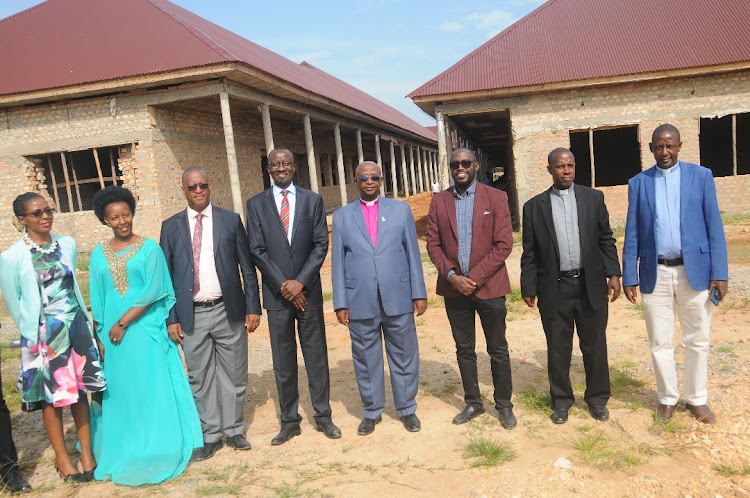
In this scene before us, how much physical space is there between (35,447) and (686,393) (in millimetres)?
4861

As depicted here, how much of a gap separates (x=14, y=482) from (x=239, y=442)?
1388mm

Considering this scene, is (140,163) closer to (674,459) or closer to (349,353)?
(349,353)

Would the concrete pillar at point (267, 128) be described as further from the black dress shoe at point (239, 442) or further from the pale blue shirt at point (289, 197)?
the black dress shoe at point (239, 442)

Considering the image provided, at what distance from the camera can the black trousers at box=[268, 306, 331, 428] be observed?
371 cm

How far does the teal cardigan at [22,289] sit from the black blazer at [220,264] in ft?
2.50

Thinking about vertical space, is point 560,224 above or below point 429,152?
below

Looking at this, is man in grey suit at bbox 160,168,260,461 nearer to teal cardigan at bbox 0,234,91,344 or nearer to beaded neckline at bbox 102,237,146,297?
beaded neckline at bbox 102,237,146,297

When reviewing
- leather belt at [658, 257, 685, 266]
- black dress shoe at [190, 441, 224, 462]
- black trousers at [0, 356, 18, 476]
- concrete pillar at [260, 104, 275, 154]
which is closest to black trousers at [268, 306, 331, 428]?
black dress shoe at [190, 441, 224, 462]

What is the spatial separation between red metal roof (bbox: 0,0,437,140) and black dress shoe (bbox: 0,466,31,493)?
322 inches

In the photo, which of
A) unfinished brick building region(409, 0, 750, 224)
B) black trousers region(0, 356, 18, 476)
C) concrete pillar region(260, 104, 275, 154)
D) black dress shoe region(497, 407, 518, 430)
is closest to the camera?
black trousers region(0, 356, 18, 476)

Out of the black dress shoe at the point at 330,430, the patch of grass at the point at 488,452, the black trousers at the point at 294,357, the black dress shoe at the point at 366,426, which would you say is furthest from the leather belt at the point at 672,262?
the black dress shoe at the point at 330,430

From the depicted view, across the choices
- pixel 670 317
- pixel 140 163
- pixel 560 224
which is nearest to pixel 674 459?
pixel 670 317

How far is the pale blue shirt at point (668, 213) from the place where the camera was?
3.46 metres

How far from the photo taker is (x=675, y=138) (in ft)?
11.2
